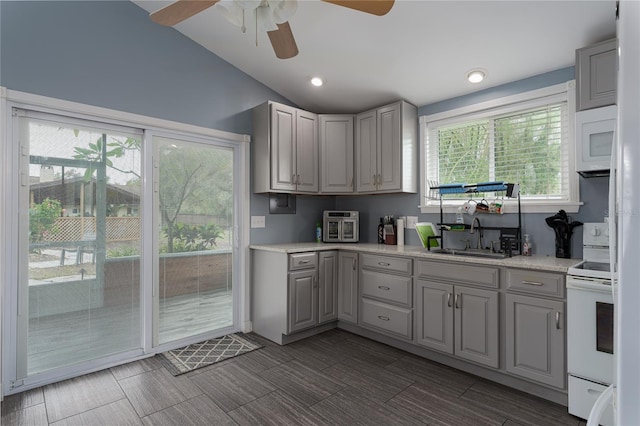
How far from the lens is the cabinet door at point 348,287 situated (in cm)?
344

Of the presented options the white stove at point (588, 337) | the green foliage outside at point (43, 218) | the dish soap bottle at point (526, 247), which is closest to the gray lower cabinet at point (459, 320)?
the white stove at point (588, 337)

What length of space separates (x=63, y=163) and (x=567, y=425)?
387 cm

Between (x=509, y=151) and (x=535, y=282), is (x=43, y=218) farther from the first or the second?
(x=509, y=151)

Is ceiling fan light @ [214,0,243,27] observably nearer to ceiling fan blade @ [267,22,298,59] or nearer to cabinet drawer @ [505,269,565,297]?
ceiling fan blade @ [267,22,298,59]

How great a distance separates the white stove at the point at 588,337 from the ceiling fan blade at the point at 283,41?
224 cm

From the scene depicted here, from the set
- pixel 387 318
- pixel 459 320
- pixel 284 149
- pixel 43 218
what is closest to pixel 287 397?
pixel 387 318

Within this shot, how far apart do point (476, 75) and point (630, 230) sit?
8.41 feet

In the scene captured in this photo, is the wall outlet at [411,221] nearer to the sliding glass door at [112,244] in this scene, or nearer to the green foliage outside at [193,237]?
A: the sliding glass door at [112,244]

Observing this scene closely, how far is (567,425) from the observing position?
6.49ft

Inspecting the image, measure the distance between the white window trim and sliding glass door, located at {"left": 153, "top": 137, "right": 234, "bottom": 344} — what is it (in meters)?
2.07

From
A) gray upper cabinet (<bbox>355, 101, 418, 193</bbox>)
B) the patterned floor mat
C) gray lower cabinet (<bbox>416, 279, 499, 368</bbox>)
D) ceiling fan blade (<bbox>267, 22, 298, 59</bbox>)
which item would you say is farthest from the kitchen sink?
ceiling fan blade (<bbox>267, 22, 298, 59</bbox>)

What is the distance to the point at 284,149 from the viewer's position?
3.57 metres

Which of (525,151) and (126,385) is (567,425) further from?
(126,385)

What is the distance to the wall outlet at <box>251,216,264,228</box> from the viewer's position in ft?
12.0
